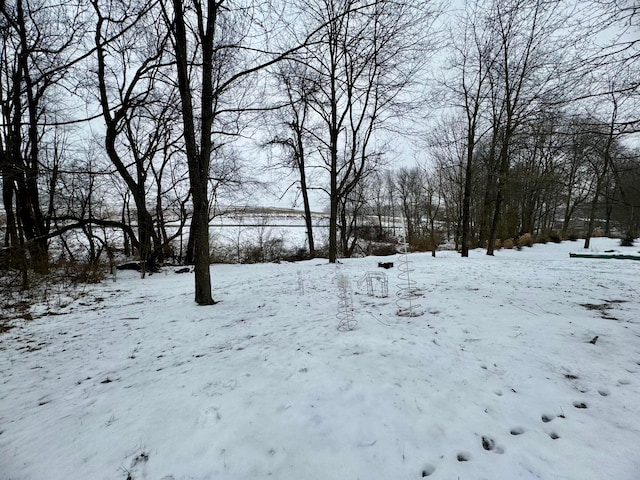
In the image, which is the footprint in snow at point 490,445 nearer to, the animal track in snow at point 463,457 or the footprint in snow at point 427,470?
the animal track in snow at point 463,457

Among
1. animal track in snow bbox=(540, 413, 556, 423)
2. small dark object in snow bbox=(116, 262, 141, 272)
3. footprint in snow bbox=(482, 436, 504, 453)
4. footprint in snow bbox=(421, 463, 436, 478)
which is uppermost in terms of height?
small dark object in snow bbox=(116, 262, 141, 272)

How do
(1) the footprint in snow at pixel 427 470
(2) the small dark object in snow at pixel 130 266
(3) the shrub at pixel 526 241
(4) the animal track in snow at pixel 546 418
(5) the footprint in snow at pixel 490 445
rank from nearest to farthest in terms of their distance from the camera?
(1) the footprint in snow at pixel 427 470 → (5) the footprint in snow at pixel 490 445 → (4) the animal track in snow at pixel 546 418 → (2) the small dark object in snow at pixel 130 266 → (3) the shrub at pixel 526 241

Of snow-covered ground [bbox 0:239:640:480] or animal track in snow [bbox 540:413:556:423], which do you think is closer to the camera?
snow-covered ground [bbox 0:239:640:480]

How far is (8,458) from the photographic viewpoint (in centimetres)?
190

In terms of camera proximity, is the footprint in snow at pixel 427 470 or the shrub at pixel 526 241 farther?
the shrub at pixel 526 241

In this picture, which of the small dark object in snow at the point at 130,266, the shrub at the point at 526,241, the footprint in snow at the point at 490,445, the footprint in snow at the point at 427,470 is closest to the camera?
the footprint in snow at the point at 427,470

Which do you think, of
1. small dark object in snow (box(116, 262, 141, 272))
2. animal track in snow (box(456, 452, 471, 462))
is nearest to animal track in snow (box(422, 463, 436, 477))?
animal track in snow (box(456, 452, 471, 462))

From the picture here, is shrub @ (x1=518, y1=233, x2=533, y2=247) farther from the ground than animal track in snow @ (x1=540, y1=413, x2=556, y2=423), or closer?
farther from the ground

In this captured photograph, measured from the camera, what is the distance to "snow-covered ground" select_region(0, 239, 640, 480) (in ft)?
5.58

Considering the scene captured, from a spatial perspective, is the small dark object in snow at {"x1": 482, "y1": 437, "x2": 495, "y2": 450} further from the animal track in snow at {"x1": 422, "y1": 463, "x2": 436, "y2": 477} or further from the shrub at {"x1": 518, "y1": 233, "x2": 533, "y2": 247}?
the shrub at {"x1": 518, "y1": 233, "x2": 533, "y2": 247}

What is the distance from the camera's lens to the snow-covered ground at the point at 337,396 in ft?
5.58

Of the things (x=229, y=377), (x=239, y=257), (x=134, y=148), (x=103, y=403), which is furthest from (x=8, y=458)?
(x=239, y=257)

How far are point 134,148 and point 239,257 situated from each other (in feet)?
25.5

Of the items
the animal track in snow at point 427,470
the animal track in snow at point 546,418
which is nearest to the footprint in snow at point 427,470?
the animal track in snow at point 427,470
